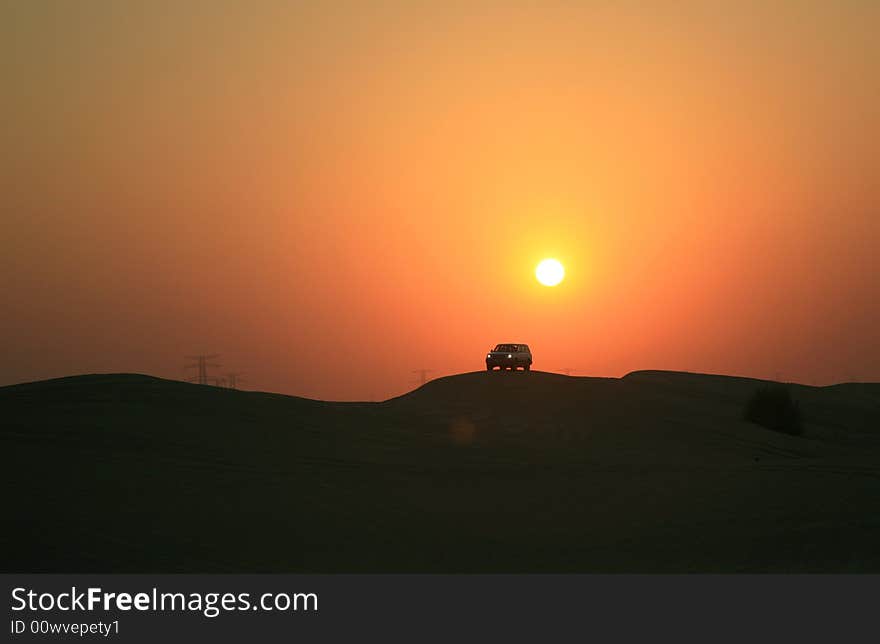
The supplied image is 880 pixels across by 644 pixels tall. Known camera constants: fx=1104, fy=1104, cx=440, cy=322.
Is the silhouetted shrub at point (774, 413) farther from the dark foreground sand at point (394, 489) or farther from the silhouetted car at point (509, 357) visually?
the silhouetted car at point (509, 357)

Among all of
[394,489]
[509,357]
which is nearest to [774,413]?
[509,357]

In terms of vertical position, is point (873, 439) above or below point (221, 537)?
above

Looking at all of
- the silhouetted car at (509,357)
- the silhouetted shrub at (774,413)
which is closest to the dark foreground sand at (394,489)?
the silhouetted shrub at (774,413)

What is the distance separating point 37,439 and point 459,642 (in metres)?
18.9

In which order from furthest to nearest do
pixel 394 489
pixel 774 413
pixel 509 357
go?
pixel 509 357
pixel 774 413
pixel 394 489

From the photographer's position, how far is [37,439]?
101 feet

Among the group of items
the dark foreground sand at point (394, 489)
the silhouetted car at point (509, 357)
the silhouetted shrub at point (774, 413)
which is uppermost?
the silhouetted car at point (509, 357)

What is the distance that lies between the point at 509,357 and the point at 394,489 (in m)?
34.0

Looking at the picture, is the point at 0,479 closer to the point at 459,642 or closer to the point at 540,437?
the point at 459,642

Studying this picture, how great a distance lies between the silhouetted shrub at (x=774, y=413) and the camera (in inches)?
2068

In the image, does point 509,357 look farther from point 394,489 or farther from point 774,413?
point 394,489

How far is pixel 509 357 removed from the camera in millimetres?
63062

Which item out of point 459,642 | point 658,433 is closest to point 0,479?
point 459,642

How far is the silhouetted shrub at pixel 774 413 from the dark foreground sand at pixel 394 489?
4846mm
